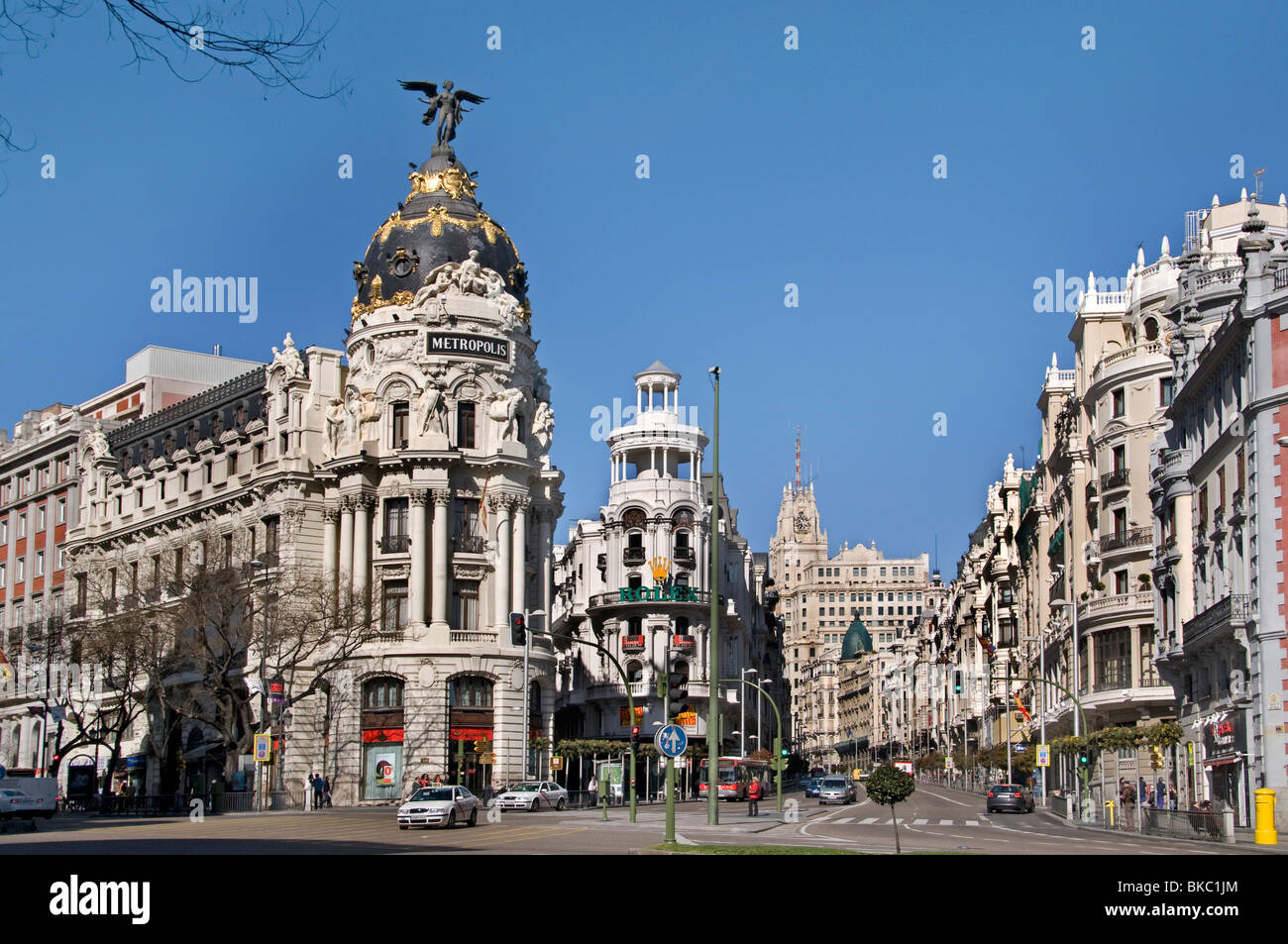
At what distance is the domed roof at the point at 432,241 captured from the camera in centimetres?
7681

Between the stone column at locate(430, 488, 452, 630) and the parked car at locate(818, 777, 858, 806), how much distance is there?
2164 centimetres

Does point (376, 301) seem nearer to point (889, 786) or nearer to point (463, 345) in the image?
point (463, 345)

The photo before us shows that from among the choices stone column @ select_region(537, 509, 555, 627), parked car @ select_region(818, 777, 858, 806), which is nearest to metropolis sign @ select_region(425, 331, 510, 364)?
stone column @ select_region(537, 509, 555, 627)

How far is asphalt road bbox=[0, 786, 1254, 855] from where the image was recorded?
31.4 meters

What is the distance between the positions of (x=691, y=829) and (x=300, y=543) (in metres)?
40.1

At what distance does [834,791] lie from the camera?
7644 centimetres

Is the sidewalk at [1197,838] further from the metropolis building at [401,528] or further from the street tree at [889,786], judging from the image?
the metropolis building at [401,528]

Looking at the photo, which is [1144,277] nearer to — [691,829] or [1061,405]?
[1061,405]

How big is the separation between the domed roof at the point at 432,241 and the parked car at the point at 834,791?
30.4 m

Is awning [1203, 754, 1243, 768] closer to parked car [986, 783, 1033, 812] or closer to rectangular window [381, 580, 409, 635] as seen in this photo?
parked car [986, 783, 1033, 812]

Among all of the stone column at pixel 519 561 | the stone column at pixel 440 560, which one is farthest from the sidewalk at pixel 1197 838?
Answer: the stone column at pixel 440 560

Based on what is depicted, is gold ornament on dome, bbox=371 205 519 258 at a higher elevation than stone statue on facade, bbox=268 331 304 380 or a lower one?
higher
